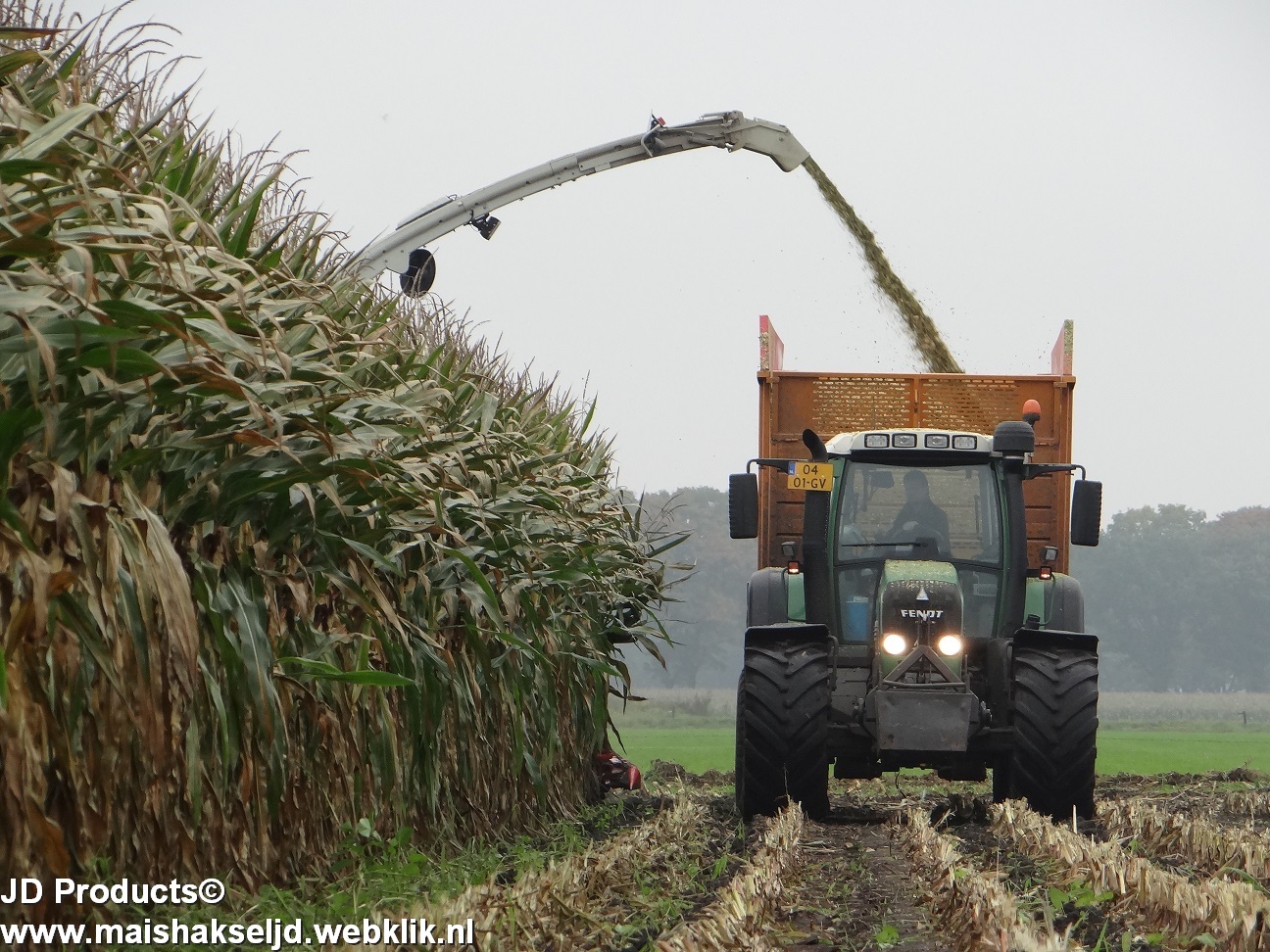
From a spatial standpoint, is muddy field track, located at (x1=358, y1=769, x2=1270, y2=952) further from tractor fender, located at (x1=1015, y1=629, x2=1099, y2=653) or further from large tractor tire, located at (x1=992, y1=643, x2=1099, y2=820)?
Answer: tractor fender, located at (x1=1015, y1=629, x2=1099, y2=653)

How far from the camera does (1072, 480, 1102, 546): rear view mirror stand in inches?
310

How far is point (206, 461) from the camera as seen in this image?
383 cm

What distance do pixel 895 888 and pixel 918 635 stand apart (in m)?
2.44

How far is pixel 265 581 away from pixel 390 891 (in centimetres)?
98

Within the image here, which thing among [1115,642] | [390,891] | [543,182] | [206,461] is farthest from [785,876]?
[1115,642]

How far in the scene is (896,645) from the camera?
809 centimetres

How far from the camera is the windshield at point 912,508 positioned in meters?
8.63

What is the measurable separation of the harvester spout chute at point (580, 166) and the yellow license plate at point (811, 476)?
3998mm

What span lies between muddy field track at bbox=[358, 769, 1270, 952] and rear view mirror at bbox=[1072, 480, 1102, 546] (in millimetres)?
1554

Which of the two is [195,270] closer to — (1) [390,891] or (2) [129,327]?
(2) [129,327]

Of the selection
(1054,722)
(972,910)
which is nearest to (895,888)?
(972,910)

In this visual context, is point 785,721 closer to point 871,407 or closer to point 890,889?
point 890,889

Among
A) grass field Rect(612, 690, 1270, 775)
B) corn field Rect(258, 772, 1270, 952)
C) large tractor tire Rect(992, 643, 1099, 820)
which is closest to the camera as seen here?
corn field Rect(258, 772, 1270, 952)

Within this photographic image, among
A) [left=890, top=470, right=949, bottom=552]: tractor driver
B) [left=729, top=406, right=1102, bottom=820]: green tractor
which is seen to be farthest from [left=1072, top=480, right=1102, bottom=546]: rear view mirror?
[left=890, top=470, right=949, bottom=552]: tractor driver
